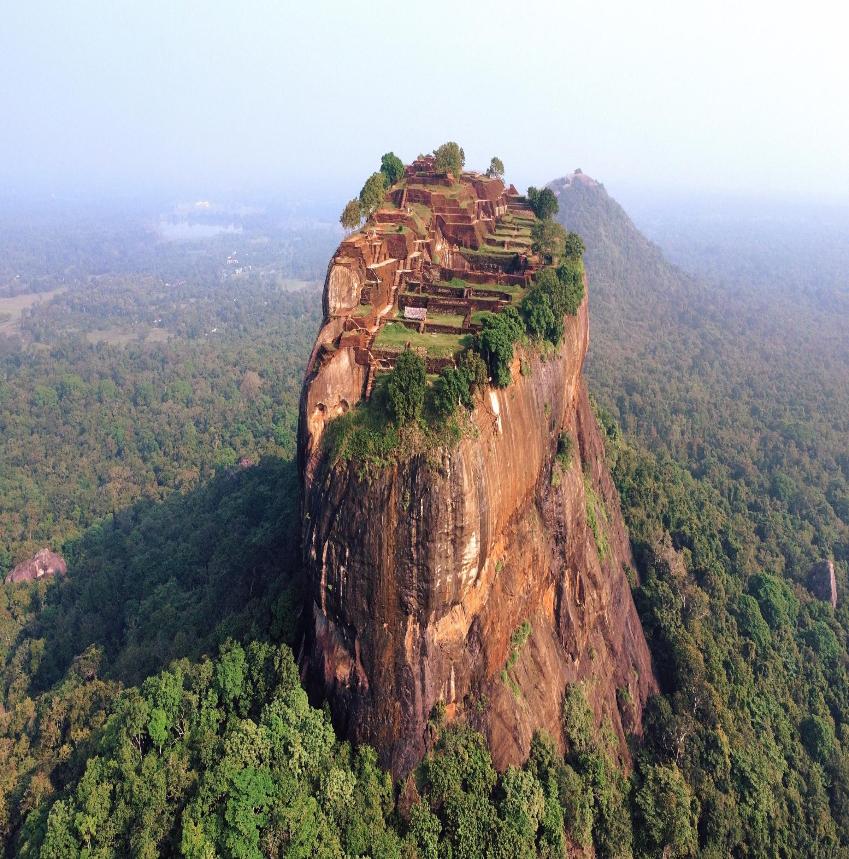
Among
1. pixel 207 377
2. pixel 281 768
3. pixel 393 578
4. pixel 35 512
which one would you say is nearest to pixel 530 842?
pixel 281 768

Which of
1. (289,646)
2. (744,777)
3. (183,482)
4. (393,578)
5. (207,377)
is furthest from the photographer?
(207,377)

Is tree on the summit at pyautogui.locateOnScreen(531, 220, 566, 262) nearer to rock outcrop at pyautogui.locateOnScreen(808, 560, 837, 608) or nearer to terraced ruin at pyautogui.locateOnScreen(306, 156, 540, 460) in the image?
terraced ruin at pyautogui.locateOnScreen(306, 156, 540, 460)

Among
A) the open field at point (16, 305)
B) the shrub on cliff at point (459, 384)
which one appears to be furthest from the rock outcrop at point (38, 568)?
the open field at point (16, 305)

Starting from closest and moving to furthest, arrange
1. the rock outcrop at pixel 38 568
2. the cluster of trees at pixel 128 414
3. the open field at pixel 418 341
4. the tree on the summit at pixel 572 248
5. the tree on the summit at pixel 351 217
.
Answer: the open field at pixel 418 341
the tree on the summit at pixel 351 217
the tree on the summit at pixel 572 248
the rock outcrop at pixel 38 568
the cluster of trees at pixel 128 414

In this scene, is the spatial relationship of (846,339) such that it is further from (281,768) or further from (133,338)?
(133,338)

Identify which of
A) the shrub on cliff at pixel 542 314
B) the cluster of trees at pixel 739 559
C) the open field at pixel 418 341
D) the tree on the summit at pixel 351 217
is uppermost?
the tree on the summit at pixel 351 217

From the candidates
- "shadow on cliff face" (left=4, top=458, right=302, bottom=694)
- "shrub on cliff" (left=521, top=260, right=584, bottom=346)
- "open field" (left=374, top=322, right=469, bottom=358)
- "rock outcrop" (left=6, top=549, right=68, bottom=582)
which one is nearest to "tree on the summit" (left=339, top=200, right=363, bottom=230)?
"open field" (left=374, top=322, right=469, bottom=358)

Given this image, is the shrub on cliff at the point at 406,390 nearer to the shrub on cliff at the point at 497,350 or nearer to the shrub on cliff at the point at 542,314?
the shrub on cliff at the point at 497,350
